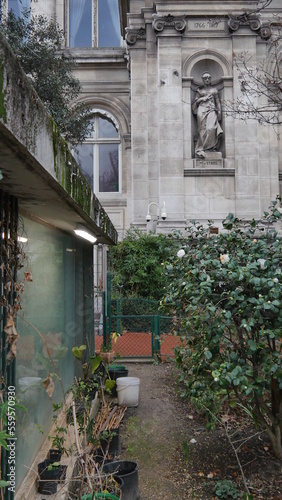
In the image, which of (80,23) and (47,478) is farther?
(80,23)

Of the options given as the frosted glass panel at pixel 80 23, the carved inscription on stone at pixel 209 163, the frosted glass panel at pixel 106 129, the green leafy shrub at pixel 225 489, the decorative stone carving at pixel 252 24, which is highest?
the frosted glass panel at pixel 80 23

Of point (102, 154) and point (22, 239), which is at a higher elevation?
point (102, 154)

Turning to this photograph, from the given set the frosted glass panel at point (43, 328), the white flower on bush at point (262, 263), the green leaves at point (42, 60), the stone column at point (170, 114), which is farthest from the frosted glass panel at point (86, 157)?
the white flower on bush at point (262, 263)

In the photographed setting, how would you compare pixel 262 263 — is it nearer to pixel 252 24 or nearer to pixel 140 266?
pixel 140 266

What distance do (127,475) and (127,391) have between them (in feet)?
9.10

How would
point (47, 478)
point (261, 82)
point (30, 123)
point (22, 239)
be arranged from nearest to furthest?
point (30, 123), point (22, 239), point (47, 478), point (261, 82)

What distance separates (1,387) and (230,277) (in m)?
2.23

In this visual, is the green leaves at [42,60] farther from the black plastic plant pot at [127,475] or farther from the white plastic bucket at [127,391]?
the black plastic plant pot at [127,475]

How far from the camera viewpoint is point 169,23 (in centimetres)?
1538

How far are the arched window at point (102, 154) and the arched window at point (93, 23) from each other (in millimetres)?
3727

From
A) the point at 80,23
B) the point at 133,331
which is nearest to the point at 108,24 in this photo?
the point at 80,23

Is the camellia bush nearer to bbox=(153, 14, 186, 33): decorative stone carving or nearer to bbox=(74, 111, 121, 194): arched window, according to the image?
bbox=(153, 14, 186, 33): decorative stone carving

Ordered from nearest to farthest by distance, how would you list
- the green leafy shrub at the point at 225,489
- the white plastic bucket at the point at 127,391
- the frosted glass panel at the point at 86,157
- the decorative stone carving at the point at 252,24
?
the green leafy shrub at the point at 225,489, the white plastic bucket at the point at 127,391, the decorative stone carving at the point at 252,24, the frosted glass panel at the point at 86,157

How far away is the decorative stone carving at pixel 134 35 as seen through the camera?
53.8ft
